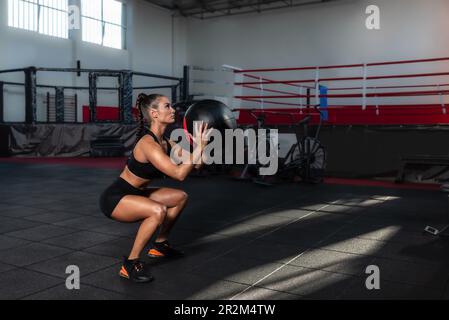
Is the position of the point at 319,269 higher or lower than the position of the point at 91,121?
lower

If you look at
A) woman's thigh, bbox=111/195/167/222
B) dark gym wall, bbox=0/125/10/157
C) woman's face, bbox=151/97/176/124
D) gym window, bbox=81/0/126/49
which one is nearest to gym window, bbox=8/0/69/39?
gym window, bbox=81/0/126/49

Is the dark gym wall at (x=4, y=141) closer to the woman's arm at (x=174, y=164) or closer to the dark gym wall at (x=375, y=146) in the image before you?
the dark gym wall at (x=375, y=146)

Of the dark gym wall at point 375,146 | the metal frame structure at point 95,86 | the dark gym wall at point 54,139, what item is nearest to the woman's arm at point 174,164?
the dark gym wall at point 375,146

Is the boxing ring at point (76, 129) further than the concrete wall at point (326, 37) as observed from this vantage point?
No

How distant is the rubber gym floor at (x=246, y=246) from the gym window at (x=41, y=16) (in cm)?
943

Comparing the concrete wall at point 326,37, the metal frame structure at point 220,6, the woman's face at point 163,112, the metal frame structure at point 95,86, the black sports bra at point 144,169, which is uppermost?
the metal frame structure at point 220,6

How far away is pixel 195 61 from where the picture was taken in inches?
733

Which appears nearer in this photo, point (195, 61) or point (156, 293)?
point (156, 293)

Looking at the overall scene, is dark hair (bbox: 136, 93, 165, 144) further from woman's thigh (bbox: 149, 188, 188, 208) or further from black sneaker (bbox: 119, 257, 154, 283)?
black sneaker (bbox: 119, 257, 154, 283)

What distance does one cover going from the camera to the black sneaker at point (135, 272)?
2422 mm
